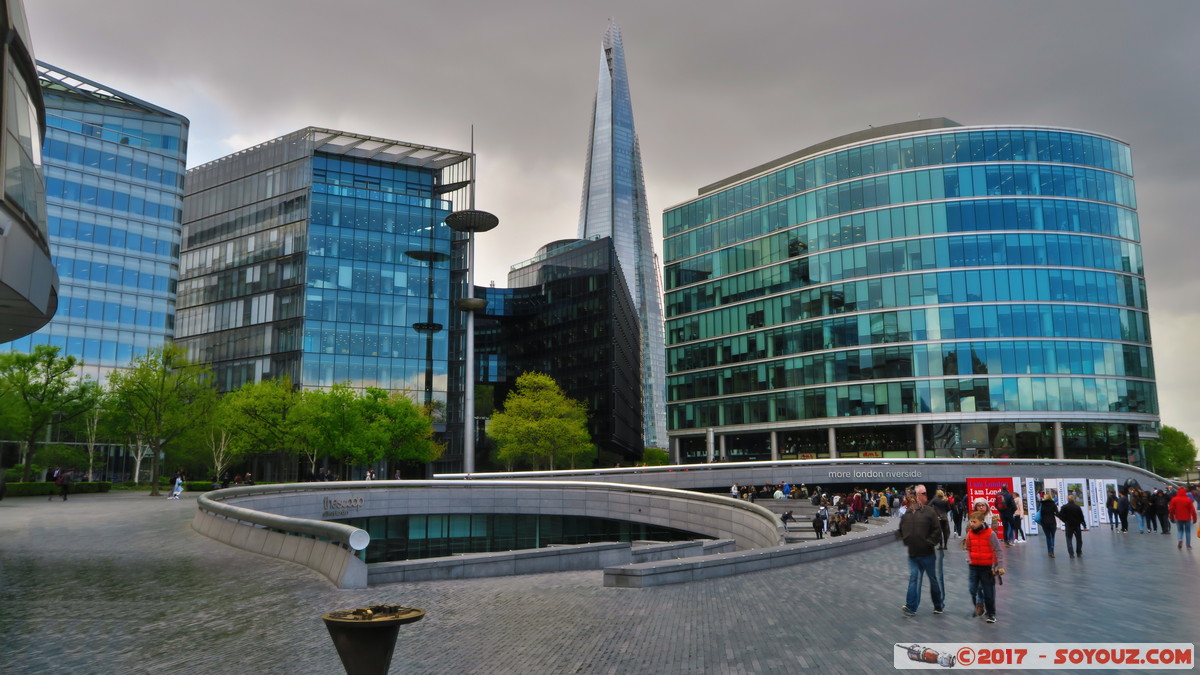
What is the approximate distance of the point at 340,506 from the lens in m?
38.4

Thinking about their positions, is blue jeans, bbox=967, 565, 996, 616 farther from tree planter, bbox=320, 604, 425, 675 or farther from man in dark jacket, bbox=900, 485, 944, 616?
tree planter, bbox=320, 604, 425, 675

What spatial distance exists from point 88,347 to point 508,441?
42.2 meters

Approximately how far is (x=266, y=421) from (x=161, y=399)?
23.3 ft

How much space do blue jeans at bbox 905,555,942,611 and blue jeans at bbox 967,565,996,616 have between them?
53 centimetres

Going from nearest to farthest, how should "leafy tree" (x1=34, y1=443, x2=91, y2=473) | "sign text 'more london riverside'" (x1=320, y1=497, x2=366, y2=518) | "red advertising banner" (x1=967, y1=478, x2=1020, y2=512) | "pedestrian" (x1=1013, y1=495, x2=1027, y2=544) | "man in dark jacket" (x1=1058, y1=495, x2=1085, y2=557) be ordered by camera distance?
"man in dark jacket" (x1=1058, y1=495, x2=1085, y2=557) → "pedestrian" (x1=1013, y1=495, x2=1027, y2=544) → "red advertising banner" (x1=967, y1=478, x2=1020, y2=512) → "sign text 'more london riverside'" (x1=320, y1=497, x2=366, y2=518) → "leafy tree" (x1=34, y1=443, x2=91, y2=473)

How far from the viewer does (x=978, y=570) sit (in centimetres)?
1130

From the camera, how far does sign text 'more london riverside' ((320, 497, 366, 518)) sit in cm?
3781

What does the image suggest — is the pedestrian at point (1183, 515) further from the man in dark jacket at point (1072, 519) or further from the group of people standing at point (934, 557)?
the group of people standing at point (934, 557)

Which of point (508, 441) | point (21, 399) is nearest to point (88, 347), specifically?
point (21, 399)

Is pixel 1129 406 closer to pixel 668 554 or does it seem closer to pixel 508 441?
pixel 508 441

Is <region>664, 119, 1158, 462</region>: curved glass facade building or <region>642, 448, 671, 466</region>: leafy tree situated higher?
<region>664, 119, 1158, 462</region>: curved glass facade building

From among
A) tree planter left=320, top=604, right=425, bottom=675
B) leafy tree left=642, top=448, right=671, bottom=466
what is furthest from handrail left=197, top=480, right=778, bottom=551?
leafy tree left=642, top=448, right=671, bottom=466

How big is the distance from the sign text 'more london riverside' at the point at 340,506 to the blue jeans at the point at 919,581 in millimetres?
31796

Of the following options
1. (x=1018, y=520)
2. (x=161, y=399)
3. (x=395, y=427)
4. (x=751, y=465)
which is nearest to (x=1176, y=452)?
(x=751, y=465)
